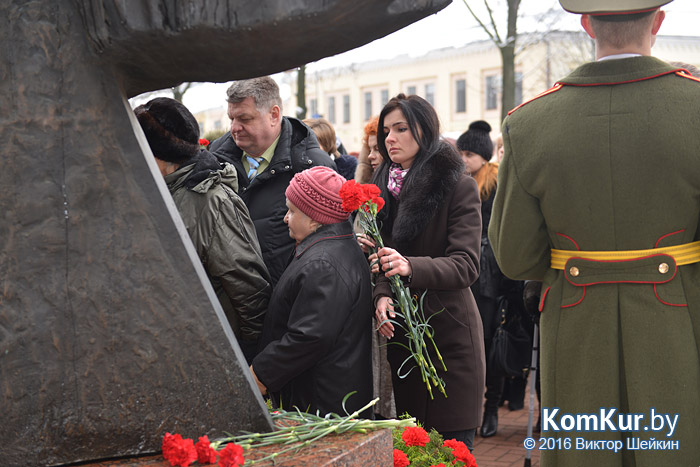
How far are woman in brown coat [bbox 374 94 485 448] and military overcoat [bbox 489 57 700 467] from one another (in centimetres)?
91

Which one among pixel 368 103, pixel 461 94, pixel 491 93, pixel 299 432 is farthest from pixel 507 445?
pixel 368 103

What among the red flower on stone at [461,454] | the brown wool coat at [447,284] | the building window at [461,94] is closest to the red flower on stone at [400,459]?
the red flower on stone at [461,454]

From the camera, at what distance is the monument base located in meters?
1.87

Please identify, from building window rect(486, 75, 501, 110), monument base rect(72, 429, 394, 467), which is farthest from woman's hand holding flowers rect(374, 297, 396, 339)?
building window rect(486, 75, 501, 110)

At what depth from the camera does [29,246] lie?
191 centimetres

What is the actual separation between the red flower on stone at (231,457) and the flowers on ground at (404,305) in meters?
1.28

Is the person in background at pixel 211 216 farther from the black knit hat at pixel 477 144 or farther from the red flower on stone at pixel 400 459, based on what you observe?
the black knit hat at pixel 477 144

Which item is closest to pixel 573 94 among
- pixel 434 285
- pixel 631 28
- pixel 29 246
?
pixel 631 28

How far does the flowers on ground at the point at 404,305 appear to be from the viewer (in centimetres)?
293

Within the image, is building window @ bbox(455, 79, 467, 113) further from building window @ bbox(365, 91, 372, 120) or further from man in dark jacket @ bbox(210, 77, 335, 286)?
man in dark jacket @ bbox(210, 77, 335, 286)

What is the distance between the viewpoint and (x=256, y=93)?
389 centimetres

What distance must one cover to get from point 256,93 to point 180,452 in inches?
93.2

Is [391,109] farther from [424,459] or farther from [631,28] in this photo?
[424,459]

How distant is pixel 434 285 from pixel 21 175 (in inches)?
73.9
